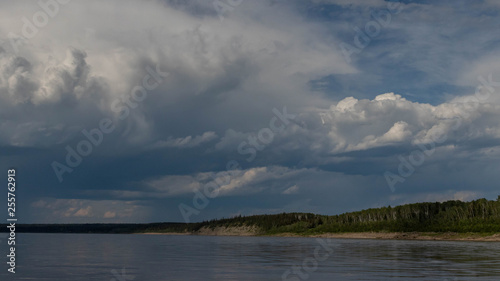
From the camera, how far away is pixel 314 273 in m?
47.0

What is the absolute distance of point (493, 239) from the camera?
191375 millimetres

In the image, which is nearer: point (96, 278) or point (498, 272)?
point (96, 278)

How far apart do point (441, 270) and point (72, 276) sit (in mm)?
36621

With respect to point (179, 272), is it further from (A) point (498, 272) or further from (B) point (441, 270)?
(A) point (498, 272)

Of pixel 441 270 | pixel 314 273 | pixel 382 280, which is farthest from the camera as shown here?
pixel 441 270

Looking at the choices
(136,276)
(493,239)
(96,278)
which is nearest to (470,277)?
(136,276)

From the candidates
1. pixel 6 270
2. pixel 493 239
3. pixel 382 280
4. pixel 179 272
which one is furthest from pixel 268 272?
pixel 493 239

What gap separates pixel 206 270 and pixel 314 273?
11534 millimetres

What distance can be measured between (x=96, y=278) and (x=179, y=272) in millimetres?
8857

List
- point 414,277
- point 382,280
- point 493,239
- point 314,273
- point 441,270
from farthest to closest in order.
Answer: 1. point 493,239
2. point 441,270
3. point 314,273
4. point 414,277
5. point 382,280

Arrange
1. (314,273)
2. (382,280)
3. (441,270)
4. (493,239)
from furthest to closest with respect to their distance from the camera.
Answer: (493,239), (441,270), (314,273), (382,280)

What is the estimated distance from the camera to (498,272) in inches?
1854

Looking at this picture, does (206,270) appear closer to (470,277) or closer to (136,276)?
(136,276)

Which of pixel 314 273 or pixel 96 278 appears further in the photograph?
pixel 314 273
